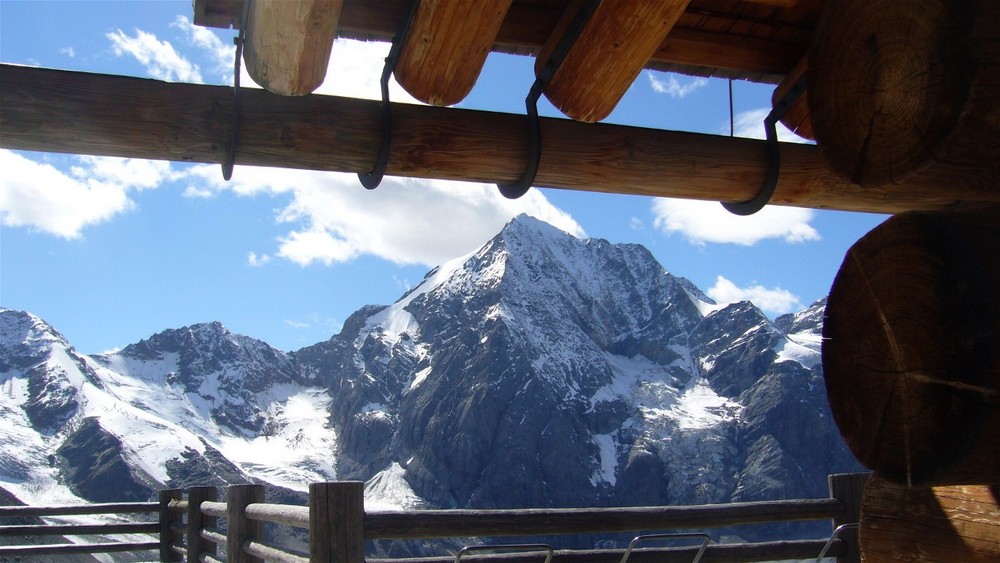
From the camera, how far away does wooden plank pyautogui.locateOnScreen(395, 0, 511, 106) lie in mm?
2988

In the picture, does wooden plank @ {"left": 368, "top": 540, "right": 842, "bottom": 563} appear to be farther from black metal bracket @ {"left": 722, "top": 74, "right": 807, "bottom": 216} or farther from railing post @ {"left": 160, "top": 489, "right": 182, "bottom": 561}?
railing post @ {"left": 160, "top": 489, "right": 182, "bottom": 561}

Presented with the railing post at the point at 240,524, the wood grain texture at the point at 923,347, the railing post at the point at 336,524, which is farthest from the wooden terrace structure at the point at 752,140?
the railing post at the point at 240,524

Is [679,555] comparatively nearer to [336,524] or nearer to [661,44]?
[336,524]

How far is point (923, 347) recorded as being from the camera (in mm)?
1480

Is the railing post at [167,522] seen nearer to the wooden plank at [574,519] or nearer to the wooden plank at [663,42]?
the wooden plank at [574,519]

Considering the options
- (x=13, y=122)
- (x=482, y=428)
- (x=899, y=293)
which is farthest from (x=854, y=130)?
(x=482, y=428)

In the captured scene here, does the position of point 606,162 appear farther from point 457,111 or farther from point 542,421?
point 542,421

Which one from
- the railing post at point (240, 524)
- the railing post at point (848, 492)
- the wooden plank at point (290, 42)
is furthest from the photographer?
the railing post at point (240, 524)

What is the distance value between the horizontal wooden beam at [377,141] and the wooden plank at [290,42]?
0.67 ft

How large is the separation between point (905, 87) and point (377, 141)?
6.94 ft

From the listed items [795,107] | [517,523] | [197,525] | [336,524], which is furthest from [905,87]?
[197,525]

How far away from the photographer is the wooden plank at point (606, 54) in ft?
10.1

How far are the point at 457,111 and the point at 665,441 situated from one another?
203474mm

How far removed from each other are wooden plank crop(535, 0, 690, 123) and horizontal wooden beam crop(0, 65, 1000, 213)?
131 mm
